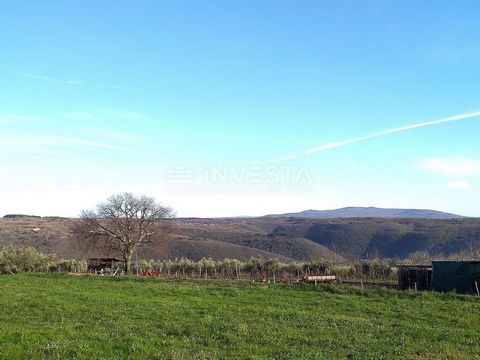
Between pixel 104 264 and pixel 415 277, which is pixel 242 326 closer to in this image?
pixel 415 277

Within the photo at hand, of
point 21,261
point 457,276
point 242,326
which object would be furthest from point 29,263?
point 242,326

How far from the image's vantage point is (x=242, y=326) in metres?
16.7

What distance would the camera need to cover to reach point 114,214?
2317 inches

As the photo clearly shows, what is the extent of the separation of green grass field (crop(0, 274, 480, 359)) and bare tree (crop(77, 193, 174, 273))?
28393mm

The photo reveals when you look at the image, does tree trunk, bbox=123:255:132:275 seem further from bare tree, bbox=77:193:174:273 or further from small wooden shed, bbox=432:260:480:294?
small wooden shed, bbox=432:260:480:294

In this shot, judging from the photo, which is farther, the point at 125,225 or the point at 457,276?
the point at 125,225

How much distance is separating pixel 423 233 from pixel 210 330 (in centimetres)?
9624

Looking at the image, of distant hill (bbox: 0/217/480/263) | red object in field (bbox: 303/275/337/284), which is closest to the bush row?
distant hill (bbox: 0/217/480/263)

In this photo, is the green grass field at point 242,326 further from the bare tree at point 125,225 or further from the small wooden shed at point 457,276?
the bare tree at point 125,225

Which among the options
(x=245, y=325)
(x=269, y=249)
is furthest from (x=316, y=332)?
(x=269, y=249)

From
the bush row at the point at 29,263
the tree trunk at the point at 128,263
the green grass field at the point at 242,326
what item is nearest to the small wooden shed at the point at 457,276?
the green grass field at the point at 242,326

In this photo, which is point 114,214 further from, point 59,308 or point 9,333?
point 9,333

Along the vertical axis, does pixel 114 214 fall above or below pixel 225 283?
above

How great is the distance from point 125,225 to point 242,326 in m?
43.0
